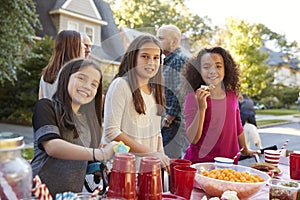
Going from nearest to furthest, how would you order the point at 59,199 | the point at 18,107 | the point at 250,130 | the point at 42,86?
the point at 59,199, the point at 42,86, the point at 250,130, the point at 18,107

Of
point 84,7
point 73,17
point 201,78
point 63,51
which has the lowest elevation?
point 201,78

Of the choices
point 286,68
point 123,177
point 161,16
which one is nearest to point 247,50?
point 161,16

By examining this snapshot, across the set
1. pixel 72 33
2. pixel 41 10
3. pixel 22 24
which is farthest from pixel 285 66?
pixel 72 33

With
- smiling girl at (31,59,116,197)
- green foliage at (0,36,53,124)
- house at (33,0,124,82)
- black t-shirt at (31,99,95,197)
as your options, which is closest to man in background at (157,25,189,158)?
smiling girl at (31,59,116,197)

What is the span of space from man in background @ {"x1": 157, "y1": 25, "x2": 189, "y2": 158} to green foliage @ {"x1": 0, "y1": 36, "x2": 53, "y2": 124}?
306 inches

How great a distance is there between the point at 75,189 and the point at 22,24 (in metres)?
6.43

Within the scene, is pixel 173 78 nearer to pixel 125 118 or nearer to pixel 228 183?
pixel 125 118

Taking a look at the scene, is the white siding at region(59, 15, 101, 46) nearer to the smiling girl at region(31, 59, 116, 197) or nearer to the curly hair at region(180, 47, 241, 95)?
the curly hair at region(180, 47, 241, 95)

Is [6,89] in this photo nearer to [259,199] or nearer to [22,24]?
[22,24]

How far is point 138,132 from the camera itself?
156 cm

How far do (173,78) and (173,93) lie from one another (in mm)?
133

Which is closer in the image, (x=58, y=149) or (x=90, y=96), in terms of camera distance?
(x=58, y=149)

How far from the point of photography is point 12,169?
27.6 inches

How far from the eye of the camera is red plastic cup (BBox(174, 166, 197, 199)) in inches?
45.0
